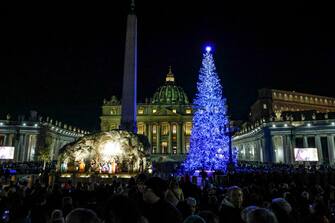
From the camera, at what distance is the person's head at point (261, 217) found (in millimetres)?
2717

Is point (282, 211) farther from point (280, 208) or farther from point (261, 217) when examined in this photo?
point (261, 217)

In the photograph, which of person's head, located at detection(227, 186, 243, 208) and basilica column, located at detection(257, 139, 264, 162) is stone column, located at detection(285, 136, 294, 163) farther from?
person's head, located at detection(227, 186, 243, 208)

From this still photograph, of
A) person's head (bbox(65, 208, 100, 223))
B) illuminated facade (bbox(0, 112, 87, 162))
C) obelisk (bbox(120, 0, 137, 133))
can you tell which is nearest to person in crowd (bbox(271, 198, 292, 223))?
person's head (bbox(65, 208, 100, 223))

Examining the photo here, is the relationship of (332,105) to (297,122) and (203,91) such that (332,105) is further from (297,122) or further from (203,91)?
(203,91)

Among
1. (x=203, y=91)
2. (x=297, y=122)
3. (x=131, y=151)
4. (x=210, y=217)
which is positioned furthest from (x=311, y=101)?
(x=210, y=217)

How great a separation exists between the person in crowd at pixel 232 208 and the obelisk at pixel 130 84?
28862 millimetres

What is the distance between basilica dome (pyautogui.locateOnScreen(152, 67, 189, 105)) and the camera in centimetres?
11825

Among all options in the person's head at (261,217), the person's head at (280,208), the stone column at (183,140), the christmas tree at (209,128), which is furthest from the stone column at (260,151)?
the person's head at (261,217)

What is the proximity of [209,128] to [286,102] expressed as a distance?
236 ft

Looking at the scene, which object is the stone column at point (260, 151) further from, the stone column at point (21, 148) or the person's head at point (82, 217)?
the person's head at point (82, 217)

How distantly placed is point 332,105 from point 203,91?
9050 centimetres

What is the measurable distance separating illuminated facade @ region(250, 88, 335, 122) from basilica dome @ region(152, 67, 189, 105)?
123ft

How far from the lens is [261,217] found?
275cm

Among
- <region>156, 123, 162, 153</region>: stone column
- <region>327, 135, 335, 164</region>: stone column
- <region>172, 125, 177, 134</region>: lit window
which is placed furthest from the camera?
<region>172, 125, 177, 134</region>: lit window
